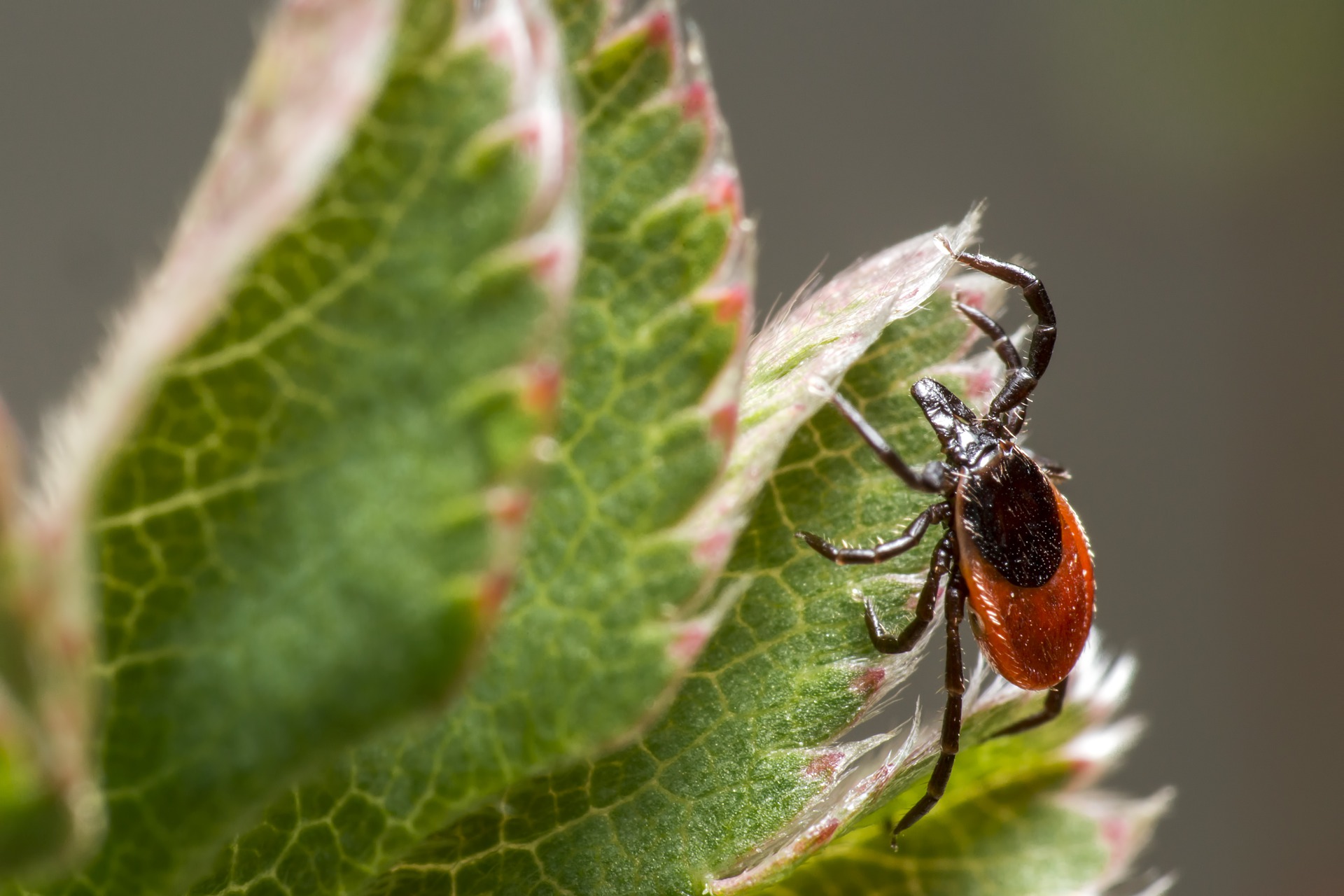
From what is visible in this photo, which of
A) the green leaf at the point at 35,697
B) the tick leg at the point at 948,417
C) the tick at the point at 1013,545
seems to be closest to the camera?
the green leaf at the point at 35,697

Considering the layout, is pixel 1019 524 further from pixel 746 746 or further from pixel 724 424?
pixel 724 424

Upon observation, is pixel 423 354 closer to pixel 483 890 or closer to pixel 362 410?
pixel 362 410

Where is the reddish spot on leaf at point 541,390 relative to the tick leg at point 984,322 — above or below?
above

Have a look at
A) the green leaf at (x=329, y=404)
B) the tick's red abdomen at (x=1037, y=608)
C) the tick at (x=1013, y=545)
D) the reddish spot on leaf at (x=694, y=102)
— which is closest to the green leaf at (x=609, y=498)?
the reddish spot on leaf at (x=694, y=102)

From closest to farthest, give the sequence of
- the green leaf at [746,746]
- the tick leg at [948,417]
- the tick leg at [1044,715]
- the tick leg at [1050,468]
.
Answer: the green leaf at [746,746], the tick leg at [948,417], the tick leg at [1044,715], the tick leg at [1050,468]

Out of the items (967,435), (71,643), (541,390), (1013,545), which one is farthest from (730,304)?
(1013,545)

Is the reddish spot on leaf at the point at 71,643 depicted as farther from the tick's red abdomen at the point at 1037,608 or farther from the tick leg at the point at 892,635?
the tick's red abdomen at the point at 1037,608
